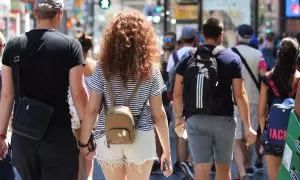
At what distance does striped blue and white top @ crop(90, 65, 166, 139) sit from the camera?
5238 millimetres

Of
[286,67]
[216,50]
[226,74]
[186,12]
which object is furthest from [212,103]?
[186,12]

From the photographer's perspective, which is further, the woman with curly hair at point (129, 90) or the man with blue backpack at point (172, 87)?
the man with blue backpack at point (172, 87)

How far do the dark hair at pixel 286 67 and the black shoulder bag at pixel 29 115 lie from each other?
252 cm

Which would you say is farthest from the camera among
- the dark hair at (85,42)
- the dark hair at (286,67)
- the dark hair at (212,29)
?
the dark hair at (85,42)

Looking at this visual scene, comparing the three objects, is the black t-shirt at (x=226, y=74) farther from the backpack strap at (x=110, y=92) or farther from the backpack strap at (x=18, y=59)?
the backpack strap at (x=18, y=59)

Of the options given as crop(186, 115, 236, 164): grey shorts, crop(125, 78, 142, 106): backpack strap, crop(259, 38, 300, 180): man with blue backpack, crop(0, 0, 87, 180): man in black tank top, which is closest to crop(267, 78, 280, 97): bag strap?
crop(259, 38, 300, 180): man with blue backpack

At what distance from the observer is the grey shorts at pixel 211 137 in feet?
21.8

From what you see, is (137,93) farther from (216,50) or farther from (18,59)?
(216,50)

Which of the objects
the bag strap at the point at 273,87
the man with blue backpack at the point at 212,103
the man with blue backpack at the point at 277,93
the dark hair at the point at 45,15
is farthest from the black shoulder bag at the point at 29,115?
the bag strap at the point at 273,87

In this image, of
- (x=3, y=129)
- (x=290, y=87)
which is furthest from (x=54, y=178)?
(x=290, y=87)

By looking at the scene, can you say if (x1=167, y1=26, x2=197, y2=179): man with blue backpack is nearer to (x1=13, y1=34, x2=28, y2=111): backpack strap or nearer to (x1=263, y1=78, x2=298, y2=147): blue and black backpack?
(x1=263, y1=78, x2=298, y2=147): blue and black backpack

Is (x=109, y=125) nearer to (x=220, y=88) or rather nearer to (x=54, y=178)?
(x=54, y=178)

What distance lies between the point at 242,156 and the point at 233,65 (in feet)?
7.74

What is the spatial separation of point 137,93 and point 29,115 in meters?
0.79
